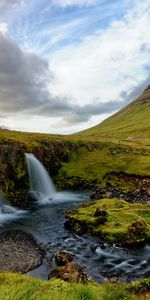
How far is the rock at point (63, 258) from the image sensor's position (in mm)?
29031

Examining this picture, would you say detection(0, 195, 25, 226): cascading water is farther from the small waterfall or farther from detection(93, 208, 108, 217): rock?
detection(93, 208, 108, 217): rock

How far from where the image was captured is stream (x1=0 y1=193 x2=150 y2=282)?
1083 inches

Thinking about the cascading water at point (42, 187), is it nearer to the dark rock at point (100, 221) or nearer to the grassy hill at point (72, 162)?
the grassy hill at point (72, 162)

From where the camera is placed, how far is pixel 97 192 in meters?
66.6

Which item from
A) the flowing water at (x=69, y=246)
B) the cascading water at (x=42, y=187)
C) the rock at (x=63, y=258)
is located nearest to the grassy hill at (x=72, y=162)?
the cascading water at (x=42, y=187)

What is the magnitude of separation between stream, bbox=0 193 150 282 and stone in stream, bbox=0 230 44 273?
801 millimetres

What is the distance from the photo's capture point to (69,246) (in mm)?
34688

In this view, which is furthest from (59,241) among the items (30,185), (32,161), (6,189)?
(32,161)

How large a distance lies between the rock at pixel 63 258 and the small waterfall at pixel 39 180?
3306cm

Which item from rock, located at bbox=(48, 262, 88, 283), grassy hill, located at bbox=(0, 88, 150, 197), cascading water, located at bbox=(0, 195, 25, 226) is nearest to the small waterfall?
grassy hill, located at bbox=(0, 88, 150, 197)

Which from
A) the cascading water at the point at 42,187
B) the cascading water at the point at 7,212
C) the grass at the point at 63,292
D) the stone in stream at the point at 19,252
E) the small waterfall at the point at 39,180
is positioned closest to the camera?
the grass at the point at 63,292

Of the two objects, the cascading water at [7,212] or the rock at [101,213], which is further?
the cascading water at [7,212]

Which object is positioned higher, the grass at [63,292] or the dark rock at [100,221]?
the grass at [63,292]

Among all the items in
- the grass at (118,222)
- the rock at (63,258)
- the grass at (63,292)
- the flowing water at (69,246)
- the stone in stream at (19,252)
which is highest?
the grass at (63,292)
